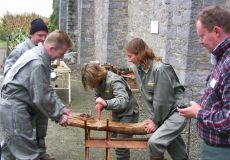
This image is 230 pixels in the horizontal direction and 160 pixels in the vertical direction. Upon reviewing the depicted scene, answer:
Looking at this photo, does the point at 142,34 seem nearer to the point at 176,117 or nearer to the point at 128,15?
the point at 128,15

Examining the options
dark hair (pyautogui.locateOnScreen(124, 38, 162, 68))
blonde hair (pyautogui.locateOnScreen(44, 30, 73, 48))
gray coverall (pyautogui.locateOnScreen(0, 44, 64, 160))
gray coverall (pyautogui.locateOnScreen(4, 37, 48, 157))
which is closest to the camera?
gray coverall (pyautogui.locateOnScreen(0, 44, 64, 160))

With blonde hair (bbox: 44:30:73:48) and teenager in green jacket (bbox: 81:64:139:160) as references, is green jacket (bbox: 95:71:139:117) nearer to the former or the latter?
teenager in green jacket (bbox: 81:64:139:160)

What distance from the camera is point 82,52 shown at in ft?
53.2

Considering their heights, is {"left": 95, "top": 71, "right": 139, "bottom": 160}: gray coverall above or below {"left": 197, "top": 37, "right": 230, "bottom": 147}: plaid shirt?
below

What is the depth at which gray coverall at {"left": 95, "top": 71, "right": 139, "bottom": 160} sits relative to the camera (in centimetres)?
452

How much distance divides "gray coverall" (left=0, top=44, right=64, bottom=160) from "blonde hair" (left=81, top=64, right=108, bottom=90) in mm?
487

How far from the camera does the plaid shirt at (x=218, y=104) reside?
2.70 meters

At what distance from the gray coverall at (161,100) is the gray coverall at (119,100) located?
30 centimetres

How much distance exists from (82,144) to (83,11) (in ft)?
34.8

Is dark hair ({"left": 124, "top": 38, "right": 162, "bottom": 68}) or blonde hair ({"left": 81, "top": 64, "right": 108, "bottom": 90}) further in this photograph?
blonde hair ({"left": 81, "top": 64, "right": 108, "bottom": 90})

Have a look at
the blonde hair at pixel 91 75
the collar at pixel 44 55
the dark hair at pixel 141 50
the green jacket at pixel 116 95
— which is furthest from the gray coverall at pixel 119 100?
the collar at pixel 44 55

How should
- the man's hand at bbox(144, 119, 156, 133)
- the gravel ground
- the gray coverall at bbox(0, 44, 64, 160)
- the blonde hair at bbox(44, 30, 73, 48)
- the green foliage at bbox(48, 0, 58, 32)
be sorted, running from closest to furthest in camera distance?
the gray coverall at bbox(0, 44, 64, 160) < the blonde hair at bbox(44, 30, 73, 48) < the man's hand at bbox(144, 119, 156, 133) < the gravel ground < the green foliage at bbox(48, 0, 58, 32)

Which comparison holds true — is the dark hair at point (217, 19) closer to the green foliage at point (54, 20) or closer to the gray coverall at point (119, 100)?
the gray coverall at point (119, 100)

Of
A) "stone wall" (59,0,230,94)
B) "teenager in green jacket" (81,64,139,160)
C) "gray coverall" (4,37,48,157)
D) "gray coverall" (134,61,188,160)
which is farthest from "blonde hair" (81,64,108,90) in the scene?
"stone wall" (59,0,230,94)
